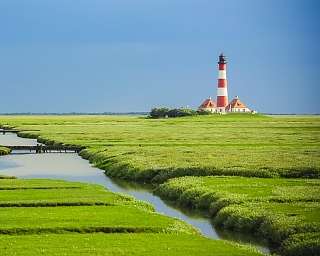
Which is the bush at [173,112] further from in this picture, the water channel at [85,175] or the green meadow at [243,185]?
the green meadow at [243,185]

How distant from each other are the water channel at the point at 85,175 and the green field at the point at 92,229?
1735 millimetres

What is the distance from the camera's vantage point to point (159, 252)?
21672 mm

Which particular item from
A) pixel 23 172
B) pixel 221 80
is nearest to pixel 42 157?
pixel 23 172

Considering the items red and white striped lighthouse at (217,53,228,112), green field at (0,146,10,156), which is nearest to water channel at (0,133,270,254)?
green field at (0,146,10,156)

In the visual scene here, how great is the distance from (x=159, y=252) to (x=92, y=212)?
9.09 meters

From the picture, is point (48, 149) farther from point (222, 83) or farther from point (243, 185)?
point (222, 83)

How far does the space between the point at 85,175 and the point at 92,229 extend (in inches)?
1062

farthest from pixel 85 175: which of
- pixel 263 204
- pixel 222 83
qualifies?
pixel 222 83

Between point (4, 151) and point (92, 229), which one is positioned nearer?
point (92, 229)

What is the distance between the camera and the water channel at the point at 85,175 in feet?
96.1

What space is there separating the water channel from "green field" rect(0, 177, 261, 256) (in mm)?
1735

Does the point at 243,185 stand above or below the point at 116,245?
above

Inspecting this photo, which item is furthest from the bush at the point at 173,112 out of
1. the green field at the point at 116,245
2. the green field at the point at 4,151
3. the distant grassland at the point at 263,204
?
the green field at the point at 116,245

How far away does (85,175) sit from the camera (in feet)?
173
